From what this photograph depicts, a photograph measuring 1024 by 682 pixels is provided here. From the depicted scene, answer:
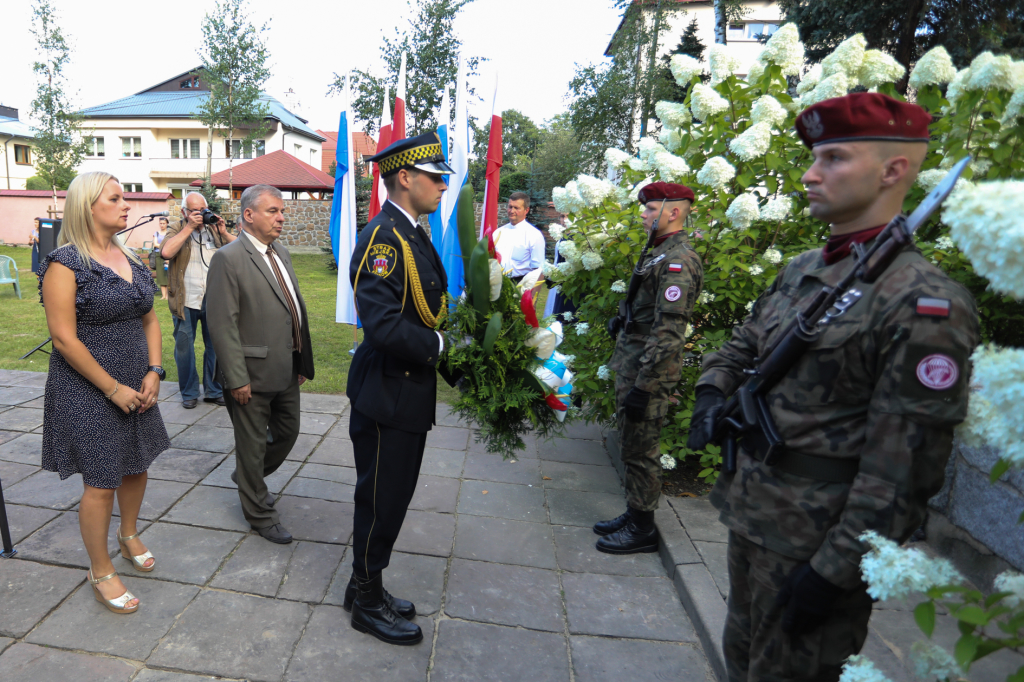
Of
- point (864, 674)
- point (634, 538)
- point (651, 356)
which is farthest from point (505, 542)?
point (864, 674)

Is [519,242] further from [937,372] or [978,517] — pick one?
[937,372]

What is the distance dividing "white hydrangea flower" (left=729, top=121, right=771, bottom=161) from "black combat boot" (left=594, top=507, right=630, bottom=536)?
2343mm

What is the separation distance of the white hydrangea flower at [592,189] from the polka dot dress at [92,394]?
3015 millimetres

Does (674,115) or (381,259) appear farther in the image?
(674,115)

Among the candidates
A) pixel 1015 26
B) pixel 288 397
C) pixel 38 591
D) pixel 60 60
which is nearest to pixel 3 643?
pixel 38 591

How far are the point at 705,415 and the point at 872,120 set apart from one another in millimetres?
965

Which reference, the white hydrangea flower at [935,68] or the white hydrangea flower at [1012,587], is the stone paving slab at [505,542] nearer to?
the white hydrangea flower at [1012,587]

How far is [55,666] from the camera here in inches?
101

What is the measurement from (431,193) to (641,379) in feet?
5.30

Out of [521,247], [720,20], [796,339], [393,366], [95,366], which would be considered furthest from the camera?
[720,20]

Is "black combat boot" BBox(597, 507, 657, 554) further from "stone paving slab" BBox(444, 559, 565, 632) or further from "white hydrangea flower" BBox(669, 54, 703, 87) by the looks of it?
"white hydrangea flower" BBox(669, 54, 703, 87)

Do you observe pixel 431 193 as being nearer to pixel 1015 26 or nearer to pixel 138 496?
pixel 138 496

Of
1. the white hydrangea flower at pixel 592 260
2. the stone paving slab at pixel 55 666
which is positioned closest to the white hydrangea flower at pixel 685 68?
the white hydrangea flower at pixel 592 260

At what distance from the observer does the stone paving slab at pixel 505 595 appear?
10.3 ft
